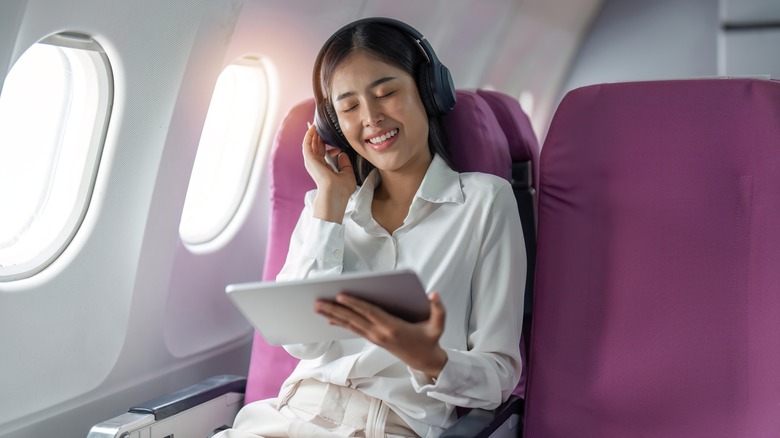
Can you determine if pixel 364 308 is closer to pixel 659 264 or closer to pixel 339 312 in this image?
pixel 339 312

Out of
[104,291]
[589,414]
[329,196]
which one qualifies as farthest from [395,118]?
[104,291]

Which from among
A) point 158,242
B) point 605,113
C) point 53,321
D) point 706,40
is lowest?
point 53,321

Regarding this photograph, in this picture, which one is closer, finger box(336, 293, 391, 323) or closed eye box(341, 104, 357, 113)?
finger box(336, 293, 391, 323)

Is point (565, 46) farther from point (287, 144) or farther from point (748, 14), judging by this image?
point (287, 144)

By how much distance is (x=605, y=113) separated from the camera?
2.09m

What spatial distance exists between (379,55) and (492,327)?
730 mm

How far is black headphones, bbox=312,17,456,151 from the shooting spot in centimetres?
212

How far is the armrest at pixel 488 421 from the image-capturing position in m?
1.77

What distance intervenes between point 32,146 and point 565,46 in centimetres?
358

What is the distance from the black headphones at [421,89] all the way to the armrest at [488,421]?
2.48 feet

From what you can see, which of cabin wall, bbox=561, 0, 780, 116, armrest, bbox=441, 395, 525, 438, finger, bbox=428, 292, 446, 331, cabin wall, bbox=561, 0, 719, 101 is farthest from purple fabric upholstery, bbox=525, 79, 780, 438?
cabin wall, bbox=561, 0, 719, 101

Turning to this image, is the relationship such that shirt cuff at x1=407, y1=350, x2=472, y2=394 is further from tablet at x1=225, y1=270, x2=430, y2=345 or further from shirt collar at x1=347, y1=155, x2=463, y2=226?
shirt collar at x1=347, y1=155, x2=463, y2=226

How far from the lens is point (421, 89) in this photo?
2.17 m

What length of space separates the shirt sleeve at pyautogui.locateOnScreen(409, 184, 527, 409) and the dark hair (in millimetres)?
279
